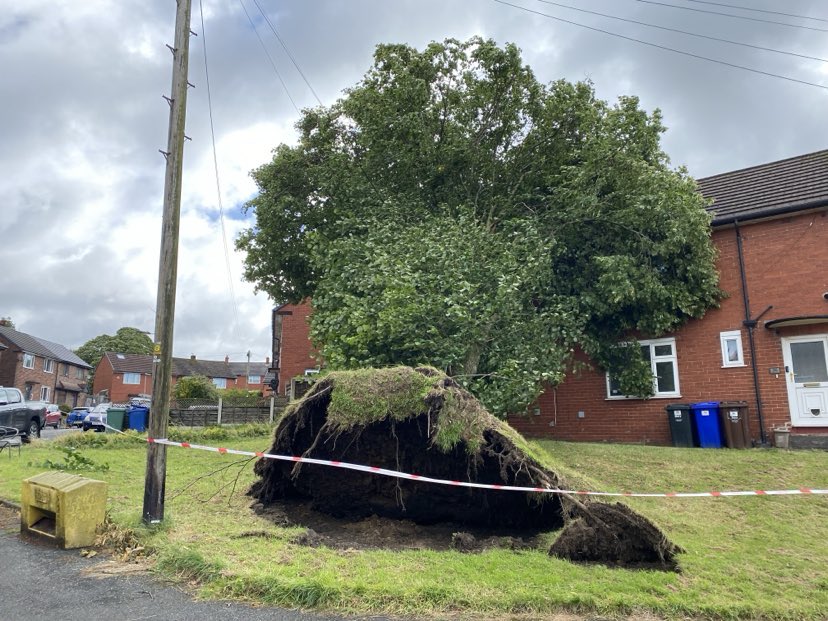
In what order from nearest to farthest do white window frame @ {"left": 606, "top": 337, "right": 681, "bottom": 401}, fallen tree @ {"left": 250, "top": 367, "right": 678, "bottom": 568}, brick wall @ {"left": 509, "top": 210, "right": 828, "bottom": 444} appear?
1. fallen tree @ {"left": 250, "top": 367, "right": 678, "bottom": 568}
2. brick wall @ {"left": 509, "top": 210, "right": 828, "bottom": 444}
3. white window frame @ {"left": 606, "top": 337, "right": 681, "bottom": 401}

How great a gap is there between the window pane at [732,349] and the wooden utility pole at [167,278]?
12.5m

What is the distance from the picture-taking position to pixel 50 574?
5.19 m

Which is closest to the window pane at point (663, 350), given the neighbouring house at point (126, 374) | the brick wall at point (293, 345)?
the brick wall at point (293, 345)

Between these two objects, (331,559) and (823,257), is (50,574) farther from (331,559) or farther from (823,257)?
(823,257)

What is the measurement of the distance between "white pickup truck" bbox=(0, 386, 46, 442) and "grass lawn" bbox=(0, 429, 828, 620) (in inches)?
464

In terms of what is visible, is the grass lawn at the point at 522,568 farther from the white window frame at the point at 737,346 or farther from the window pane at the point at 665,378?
the window pane at the point at 665,378

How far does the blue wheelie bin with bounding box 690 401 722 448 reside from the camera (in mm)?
12859

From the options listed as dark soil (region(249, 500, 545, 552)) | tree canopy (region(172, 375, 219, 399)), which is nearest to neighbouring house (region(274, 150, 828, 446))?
dark soil (region(249, 500, 545, 552))

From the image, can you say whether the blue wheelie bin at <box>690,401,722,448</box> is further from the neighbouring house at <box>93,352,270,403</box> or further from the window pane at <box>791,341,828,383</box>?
the neighbouring house at <box>93,352,270,403</box>

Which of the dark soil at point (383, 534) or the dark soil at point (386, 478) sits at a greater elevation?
the dark soil at point (386, 478)

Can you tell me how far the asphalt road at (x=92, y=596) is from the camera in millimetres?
4285

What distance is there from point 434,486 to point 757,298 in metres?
10.2

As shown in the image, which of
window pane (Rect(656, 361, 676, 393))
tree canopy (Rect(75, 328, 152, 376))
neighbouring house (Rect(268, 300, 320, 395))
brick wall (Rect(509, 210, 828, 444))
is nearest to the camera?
brick wall (Rect(509, 210, 828, 444))

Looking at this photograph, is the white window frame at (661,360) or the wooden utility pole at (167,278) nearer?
the wooden utility pole at (167,278)
